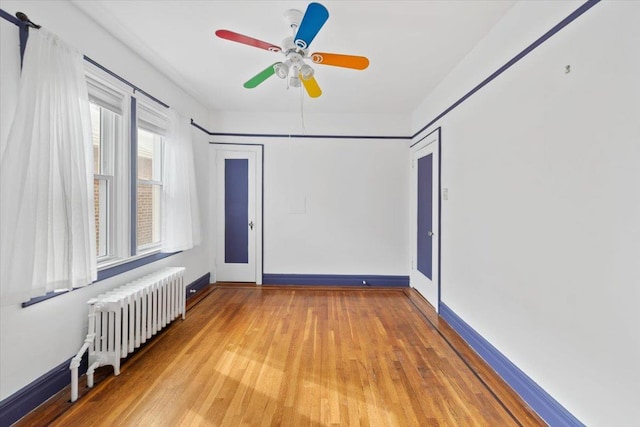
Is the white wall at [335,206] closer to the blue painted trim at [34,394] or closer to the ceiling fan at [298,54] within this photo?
the ceiling fan at [298,54]

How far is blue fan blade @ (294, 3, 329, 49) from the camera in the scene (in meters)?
1.54

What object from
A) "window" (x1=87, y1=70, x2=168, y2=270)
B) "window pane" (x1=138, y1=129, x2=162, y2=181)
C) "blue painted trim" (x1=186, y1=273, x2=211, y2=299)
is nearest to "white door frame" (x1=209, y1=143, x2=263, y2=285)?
"blue painted trim" (x1=186, y1=273, x2=211, y2=299)

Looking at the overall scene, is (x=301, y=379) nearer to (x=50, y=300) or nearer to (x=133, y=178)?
(x=50, y=300)

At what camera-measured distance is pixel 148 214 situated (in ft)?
10.4

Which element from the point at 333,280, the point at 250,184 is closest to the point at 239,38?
the point at 250,184

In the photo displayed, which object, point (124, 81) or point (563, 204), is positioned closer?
point (563, 204)

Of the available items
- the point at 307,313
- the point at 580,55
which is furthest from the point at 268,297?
the point at 580,55

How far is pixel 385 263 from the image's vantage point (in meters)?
4.54

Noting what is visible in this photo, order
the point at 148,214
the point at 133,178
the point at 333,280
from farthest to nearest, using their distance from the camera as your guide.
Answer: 1. the point at 333,280
2. the point at 148,214
3. the point at 133,178

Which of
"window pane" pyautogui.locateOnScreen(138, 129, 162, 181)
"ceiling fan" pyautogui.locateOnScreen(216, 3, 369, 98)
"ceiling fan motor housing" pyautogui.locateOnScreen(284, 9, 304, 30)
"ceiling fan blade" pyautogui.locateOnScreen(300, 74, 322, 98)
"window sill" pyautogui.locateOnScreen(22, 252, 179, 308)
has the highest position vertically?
"ceiling fan motor housing" pyautogui.locateOnScreen(284, 9, 304, 30)

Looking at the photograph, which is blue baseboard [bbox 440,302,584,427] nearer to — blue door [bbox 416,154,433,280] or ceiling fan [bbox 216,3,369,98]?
blue door [bbox 416,154,433,280]

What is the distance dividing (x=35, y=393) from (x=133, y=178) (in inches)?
70.6

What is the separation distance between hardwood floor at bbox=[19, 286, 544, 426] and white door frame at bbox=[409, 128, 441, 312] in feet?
1.42

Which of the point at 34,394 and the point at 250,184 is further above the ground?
the point at 250,184
